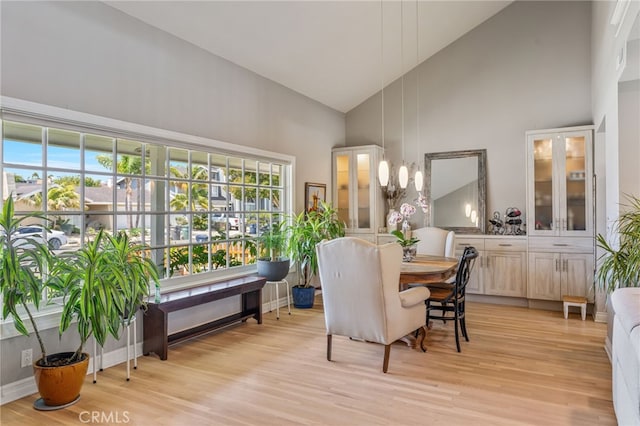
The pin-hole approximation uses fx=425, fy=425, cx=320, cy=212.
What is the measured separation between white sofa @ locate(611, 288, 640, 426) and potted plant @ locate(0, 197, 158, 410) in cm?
288

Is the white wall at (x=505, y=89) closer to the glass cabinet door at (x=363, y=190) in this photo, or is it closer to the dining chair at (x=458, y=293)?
the glass cabinet door at (x=363, y=190)

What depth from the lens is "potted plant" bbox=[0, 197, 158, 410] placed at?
2586 millimetres

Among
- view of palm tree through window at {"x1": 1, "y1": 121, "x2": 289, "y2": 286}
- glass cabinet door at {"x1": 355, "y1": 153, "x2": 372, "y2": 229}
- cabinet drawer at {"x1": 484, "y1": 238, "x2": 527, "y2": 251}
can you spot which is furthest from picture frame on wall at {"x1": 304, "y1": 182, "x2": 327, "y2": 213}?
cabinet drawer at {"x1": 484, "y1": 238, "x2": 527, "y2": 251}

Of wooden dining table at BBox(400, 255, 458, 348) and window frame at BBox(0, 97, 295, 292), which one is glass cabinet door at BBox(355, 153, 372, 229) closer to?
window frame at BBox(0, 97, 295, 292)

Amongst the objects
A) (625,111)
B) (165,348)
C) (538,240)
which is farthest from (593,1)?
(165,348)

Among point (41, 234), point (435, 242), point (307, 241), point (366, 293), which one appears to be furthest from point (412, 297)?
point (41, 234)

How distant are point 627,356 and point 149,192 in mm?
3743

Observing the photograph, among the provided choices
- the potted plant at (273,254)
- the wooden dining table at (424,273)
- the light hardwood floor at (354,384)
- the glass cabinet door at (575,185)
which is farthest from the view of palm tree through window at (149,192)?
the glass cabinet door at (575,185)

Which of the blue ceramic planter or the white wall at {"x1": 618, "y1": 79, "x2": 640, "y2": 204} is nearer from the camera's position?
the white wall at {"x1": 618, "y1": 79, "x2": 640, "y2": 204}

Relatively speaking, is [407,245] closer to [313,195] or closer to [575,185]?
[313,195]

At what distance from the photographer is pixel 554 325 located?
464 cm

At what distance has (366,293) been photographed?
3.22 meters

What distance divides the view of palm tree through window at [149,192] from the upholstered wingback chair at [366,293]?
1.66 meters

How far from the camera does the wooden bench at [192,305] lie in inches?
141
